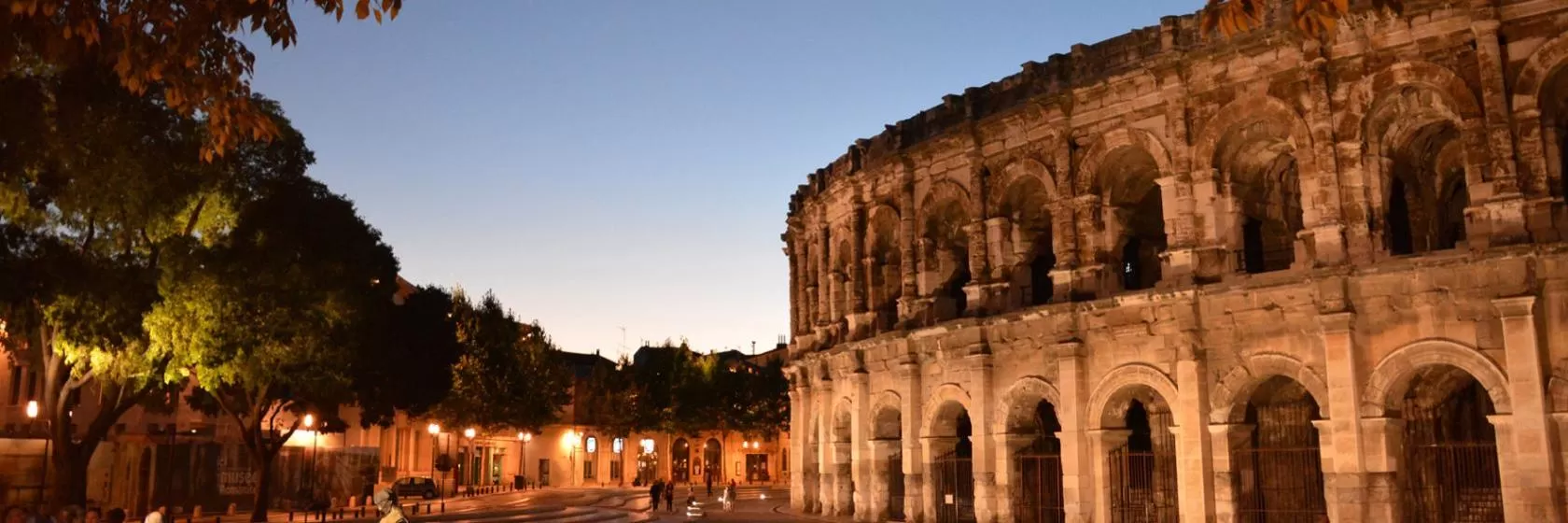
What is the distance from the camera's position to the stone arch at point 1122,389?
21516 millimetres

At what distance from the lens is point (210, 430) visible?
3722cm

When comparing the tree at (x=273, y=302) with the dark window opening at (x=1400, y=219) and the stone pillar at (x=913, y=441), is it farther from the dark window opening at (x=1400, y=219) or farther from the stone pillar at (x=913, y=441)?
the dark window opening at (x=1400, y=219)

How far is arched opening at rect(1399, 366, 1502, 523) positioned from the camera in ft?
63.6

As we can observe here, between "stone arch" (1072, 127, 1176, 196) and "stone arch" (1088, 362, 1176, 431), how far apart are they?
3286 millimetres

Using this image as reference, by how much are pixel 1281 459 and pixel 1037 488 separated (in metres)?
4.99

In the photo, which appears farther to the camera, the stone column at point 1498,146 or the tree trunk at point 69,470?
the tree trunk at point 69,470

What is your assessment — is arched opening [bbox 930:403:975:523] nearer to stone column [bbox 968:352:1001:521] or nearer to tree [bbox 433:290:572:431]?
stone column [bbox 968:352:1001:521]

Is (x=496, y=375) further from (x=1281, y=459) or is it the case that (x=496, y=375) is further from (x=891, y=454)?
(x=1281, y=459)

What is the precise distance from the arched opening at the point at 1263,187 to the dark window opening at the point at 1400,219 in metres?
1.53

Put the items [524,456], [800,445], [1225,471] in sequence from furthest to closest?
[524,456] → [800,445] → [1225,471]

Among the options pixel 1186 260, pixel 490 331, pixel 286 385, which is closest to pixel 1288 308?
pixel 1186 260

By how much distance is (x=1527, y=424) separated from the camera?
56.8 ft

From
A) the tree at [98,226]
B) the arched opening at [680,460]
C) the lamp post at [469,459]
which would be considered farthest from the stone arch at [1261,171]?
the arched opening at [680,460]

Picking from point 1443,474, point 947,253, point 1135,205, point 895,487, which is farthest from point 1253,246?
point 895,487
